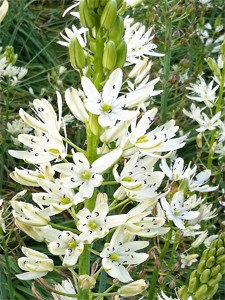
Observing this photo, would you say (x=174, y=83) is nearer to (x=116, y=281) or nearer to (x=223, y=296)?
(x=223, y=296)

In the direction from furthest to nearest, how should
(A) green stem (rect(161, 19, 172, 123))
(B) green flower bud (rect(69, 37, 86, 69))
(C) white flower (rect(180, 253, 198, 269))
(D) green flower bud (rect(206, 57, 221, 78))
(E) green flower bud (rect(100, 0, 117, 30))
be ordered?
(A) green stem (rect(161, 19, 172, 123)) < (D) green flower bud (rect(206, 57, 221, 78)) < (C) white flower (rect(180, 253, 198, 269)) < (B) green flower bud (rect(69, 37, 86, 69)) < (E) green flower bud (rect(100, 0, 117, 30))

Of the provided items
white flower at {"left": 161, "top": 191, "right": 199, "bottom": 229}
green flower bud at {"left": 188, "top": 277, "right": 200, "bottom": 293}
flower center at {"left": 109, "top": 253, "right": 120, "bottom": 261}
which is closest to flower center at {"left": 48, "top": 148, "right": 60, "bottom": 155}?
flower center at {"left": 109, "top": 253, "right": 120, "bottom": 261}

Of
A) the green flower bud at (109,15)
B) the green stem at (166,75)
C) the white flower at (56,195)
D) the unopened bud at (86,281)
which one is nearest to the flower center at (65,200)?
the white flower at (56,195)

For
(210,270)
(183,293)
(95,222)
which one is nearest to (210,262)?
(210,270)

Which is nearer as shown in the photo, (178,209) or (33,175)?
(33,175)

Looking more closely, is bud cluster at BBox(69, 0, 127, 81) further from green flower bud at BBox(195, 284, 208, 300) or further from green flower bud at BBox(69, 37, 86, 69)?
green flower bud at BBox(195, 284, 208, 300)

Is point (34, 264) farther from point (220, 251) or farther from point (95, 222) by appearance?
point (220, 251)
